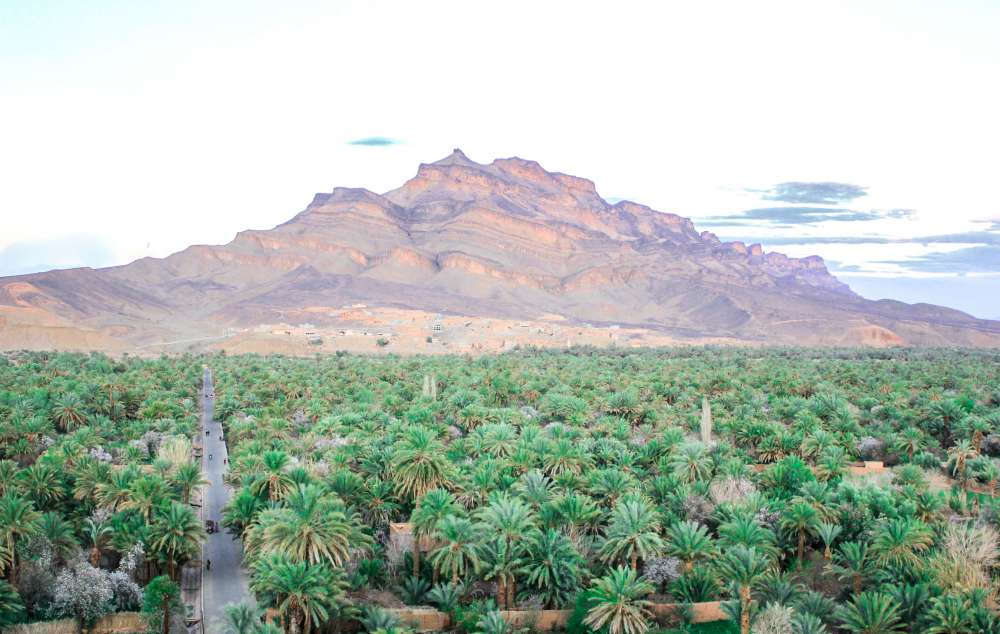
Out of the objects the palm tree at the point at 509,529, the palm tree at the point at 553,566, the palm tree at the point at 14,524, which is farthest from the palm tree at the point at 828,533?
the palm tree at the point at 14,524

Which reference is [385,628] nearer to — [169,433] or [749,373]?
[169,433]

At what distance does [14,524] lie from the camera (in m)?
26.0

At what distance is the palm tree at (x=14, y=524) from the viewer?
25.7 metres

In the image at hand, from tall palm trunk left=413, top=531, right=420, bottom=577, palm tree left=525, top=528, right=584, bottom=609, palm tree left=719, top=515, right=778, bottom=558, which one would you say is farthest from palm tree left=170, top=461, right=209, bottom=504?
palm tree left=719, top=515, right=778, bottom=558

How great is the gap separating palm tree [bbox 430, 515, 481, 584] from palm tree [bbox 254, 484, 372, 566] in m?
2.94

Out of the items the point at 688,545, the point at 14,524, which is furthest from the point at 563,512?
the point at 14,524

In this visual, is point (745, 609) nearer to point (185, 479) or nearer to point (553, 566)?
point (553, 566)

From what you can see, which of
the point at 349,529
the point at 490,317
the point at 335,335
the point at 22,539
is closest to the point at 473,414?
the point at 349,529

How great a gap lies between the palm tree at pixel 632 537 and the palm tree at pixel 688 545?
0.72 metres

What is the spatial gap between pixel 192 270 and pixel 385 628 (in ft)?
624

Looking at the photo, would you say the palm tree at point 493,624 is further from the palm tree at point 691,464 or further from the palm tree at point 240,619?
the palm tree at point 691,464

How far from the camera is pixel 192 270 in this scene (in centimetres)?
19925

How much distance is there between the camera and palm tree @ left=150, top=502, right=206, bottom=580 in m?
27.5

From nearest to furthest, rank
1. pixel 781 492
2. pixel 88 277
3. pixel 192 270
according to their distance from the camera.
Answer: pixel 781 492 < pixel 88 277 < pixel 192 270
